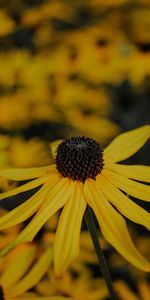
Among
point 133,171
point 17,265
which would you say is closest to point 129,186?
point 133,171

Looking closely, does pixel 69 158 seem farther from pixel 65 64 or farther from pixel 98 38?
pixel 98 38

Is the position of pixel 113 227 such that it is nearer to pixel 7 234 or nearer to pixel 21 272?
pixel 21 272

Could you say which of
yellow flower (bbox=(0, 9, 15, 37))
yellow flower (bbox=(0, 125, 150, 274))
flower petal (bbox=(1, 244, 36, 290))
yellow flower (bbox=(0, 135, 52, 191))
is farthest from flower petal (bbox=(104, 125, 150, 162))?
yellow flower (bbox=(0, 9, 15, 37))

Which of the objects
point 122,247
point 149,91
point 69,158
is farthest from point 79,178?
point 149,91

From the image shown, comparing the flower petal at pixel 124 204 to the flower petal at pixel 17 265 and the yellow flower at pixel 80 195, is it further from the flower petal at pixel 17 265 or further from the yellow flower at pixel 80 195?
the flower petal at pixel 17 265

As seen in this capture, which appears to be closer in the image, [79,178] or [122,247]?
[122,247]

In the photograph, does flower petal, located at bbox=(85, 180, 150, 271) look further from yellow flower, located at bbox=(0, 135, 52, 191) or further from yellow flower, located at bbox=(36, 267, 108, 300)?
yellow flower, located at bbox=(0, 135, 52, 191)

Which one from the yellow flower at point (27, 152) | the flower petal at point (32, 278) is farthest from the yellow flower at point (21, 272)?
the yellow flower at point (27, 152)
